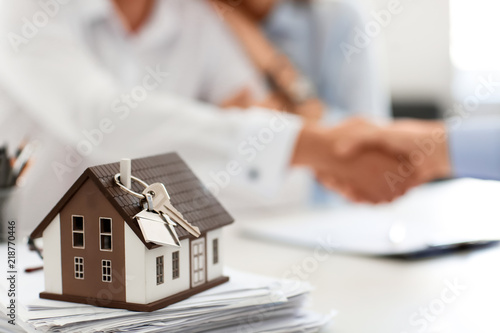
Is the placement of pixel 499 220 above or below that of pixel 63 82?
below

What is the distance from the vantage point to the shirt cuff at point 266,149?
1.10 meters

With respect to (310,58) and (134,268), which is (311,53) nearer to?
(310,58)

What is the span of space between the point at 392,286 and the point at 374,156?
0.37 metres

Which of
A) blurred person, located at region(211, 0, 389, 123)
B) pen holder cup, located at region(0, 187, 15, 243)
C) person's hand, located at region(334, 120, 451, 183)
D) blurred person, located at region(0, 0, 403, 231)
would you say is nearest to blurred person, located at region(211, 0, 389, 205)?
blurred person, located at region(211, 0, 389, 123)

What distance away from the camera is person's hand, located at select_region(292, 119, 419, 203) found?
3.37 feet

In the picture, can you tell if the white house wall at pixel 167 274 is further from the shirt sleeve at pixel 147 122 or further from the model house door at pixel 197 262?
the shirt sleeve at pixel 147 122

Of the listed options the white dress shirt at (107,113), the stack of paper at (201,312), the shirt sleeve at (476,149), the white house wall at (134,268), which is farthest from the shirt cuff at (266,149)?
the white house wall at (134,268)

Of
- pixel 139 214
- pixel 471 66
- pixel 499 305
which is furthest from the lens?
pixel 471 66

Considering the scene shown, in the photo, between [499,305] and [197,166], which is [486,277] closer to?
[499,305]

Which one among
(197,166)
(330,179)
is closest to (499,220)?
(330,179)

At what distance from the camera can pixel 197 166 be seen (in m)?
1.15

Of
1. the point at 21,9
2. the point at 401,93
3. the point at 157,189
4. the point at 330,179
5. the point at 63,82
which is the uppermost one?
the point at 401,93

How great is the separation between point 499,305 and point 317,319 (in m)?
0.22

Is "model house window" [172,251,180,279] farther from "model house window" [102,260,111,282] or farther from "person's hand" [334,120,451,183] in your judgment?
"person's hand" [334,120,451,183]
